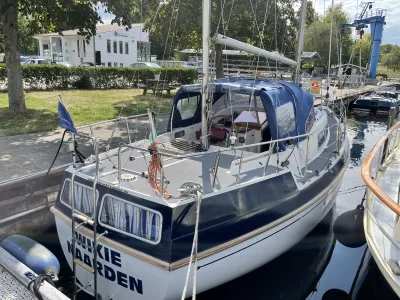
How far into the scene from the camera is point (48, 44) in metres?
45.0

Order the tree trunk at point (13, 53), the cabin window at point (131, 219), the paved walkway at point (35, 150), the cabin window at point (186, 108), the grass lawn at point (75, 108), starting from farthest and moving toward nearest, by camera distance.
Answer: the tree trunk at point (13, 53) < the grass lawn at point (75, 108) < the paved walkway at point (35, 150) < the cabin window at point (186, 108) < the cabin window at point (131, 219)

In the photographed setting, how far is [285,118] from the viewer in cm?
608

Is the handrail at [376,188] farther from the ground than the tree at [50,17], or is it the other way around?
the tree at [50,17]

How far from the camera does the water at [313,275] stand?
5.57 m

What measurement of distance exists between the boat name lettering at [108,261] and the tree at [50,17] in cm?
809

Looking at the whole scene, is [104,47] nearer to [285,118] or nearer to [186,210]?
[285,118]

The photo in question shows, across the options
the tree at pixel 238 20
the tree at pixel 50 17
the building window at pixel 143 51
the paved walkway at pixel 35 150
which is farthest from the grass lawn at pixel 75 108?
the building window at pixel 143 51

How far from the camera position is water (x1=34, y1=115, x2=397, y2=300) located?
18.3ft

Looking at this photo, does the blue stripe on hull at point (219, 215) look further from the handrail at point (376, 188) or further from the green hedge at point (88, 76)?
the green hedge at point (88, 76)

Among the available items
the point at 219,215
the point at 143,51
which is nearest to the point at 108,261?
the point at 219,215

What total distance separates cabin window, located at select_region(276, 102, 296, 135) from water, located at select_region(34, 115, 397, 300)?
2.21 meters

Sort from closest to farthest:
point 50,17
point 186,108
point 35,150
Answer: point 186,108
point 35,150
point 50,17

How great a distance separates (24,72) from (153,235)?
17280mm

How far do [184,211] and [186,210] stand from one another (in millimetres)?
30
